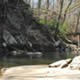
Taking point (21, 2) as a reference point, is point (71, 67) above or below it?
below

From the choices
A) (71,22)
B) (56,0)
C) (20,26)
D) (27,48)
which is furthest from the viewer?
(71,22)

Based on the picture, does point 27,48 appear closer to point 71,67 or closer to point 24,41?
point 24,41

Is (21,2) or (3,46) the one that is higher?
(21,2)

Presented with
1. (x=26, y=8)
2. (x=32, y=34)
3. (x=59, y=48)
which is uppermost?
(x=26, y=8)

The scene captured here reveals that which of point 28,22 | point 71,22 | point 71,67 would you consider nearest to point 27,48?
point 28,22

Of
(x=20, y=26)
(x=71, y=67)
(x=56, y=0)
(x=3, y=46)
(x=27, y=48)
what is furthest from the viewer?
(x=56, y=0)

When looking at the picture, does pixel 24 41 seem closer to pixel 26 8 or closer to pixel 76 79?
pixel 26 8

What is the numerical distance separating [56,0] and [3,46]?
1811 centimetres

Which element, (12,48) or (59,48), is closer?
(12,48)

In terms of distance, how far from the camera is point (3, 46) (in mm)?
20484

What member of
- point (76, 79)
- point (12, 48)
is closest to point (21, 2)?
point (12, 48)

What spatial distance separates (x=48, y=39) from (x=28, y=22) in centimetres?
351

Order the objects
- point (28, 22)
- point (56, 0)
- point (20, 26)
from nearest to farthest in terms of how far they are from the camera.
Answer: point (20, 26), point (28, 22), point (56, 0)

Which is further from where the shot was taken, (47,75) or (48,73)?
(48,73)
